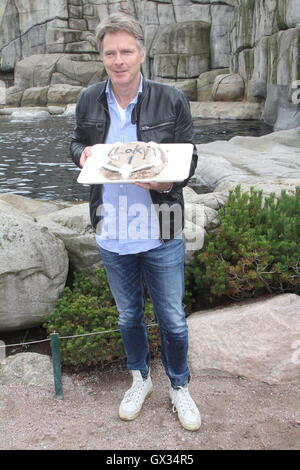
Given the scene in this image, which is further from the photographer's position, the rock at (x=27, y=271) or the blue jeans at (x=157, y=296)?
the rock at (x=27, y=271)

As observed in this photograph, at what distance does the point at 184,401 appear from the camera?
10.6 ft

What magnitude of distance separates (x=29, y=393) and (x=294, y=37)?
44.8 ft

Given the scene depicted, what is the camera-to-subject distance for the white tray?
252 cm

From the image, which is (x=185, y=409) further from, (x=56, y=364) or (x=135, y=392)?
(x=56, y=364)

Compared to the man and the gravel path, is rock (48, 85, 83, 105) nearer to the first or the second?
the gravel path

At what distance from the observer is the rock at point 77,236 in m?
4.61

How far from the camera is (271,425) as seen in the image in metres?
3.16

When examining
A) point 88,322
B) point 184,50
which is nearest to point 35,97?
point 184,50

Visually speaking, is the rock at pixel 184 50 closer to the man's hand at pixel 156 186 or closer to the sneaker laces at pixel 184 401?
the sneaker laces at pixel 184 401

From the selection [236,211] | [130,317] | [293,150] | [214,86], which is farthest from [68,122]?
[130,317]

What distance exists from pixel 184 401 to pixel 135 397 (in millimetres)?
336

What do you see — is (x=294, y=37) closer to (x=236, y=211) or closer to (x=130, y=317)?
(x=236, y=211)

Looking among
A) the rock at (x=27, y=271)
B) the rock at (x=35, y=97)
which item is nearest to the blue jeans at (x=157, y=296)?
the rock at (x=27, y=271)

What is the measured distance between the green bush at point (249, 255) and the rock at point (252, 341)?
0.70 feet
